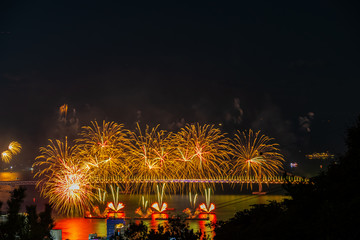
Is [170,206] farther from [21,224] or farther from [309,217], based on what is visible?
[309,217]

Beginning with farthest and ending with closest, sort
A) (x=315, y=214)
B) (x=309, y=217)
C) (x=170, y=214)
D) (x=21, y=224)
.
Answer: (x=170, y=214) → (x=21, y=224) → (x=309, y=217) → (x=315, y=214)

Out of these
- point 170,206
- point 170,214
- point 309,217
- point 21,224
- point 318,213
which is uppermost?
point 318,213

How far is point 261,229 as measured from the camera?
10.8m

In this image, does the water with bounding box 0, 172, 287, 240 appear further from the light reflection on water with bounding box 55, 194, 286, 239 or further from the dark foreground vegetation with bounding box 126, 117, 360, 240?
the dark foreground vegetation with bounding box 126, 117, 360, 240

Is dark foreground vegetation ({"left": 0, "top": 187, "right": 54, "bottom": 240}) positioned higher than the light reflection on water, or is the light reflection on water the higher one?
dark foreground vegetation ({"left": 0, "top": 187, "right": 54, "bottom": 240})

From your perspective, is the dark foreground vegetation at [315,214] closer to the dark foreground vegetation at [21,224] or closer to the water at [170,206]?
the dark foreground vegetation at [21,224]

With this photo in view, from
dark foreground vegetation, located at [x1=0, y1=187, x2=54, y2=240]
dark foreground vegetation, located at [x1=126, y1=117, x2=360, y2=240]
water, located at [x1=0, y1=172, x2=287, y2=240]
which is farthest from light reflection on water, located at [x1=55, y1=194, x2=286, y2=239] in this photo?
dark foreground vegetation, located at [x1=126, y1=117, x2=360, y2=240]

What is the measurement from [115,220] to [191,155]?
941 centimetres

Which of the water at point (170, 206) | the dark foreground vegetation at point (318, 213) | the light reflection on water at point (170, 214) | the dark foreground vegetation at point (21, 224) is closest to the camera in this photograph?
the dark foreground vegetation at point (318, 213)

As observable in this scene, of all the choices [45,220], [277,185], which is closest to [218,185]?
[277,185]

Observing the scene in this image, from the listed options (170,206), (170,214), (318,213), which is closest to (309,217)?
(318,213)

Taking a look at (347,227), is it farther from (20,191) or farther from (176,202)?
(176,202)

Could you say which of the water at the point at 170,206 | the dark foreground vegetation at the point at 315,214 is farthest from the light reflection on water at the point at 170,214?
the dark foreground vegetation at the point at 315,214

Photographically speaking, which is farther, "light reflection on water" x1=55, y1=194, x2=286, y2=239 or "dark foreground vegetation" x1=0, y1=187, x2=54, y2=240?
"light reflection on water" x1=55, y1=194, x2=286, y2=239
